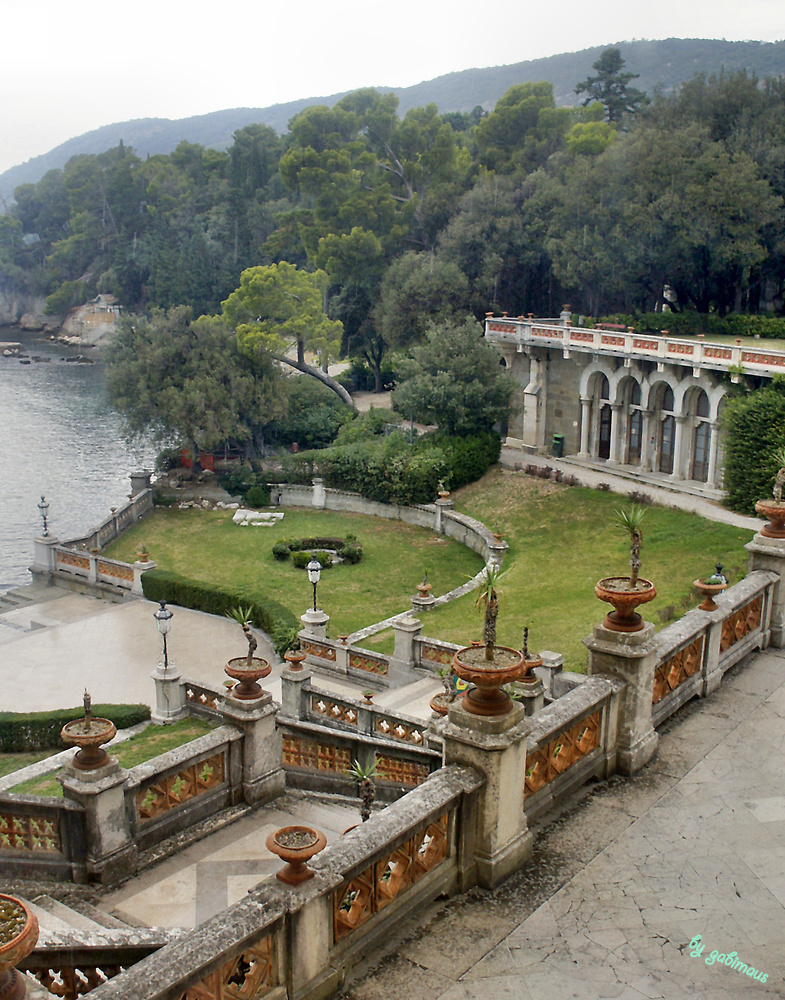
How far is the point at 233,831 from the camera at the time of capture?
1228cm

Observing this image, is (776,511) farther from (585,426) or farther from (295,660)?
(585,426)

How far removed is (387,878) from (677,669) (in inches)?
199

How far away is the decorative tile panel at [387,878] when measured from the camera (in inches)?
249

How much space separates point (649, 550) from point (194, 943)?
25077mm

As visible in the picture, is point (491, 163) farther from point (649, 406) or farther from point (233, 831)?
point (233, 831)

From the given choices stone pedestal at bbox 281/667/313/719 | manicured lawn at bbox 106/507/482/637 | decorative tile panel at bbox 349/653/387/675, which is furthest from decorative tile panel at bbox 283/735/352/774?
manicured lawn at bbox 106/507/482/637

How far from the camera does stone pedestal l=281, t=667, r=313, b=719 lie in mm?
18953

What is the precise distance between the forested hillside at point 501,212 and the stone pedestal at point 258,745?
35092mm

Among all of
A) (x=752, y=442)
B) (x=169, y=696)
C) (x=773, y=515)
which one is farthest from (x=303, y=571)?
(x=773, y=515)

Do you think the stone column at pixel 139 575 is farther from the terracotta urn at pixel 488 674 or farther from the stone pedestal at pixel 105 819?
the terracotta urn at pixel 488 674

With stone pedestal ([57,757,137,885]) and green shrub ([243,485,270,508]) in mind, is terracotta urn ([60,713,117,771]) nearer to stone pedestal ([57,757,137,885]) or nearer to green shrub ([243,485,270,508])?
stone pedestal ([57,757,137,885])

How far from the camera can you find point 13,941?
4.53 metres

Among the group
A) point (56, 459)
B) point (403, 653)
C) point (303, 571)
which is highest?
point (403, 653)

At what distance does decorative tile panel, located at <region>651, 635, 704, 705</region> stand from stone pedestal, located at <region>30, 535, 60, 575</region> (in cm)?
2807
